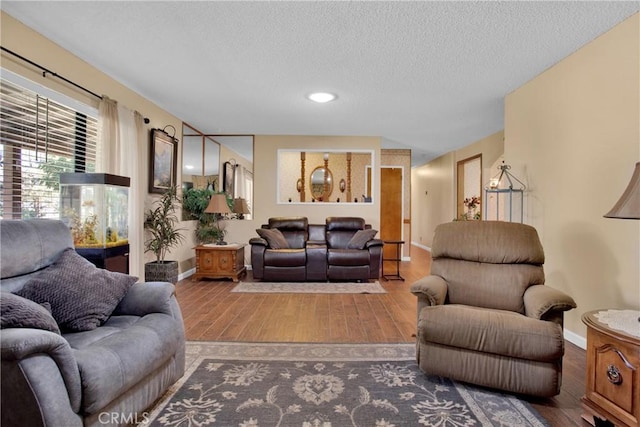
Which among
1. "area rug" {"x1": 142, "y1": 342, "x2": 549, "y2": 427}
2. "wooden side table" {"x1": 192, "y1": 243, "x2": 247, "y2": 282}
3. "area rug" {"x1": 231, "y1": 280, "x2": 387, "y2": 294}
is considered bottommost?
"area rug" {"x1": 142, "y1": 342, "x2": 549, "y2": 427}

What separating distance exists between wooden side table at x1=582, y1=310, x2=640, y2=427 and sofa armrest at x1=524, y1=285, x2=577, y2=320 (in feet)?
0.45

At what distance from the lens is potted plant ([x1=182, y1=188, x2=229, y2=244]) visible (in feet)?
17.6

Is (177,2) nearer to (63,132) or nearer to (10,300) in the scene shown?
(63,132)

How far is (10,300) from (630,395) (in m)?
2.79

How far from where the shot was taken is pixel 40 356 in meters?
1.25

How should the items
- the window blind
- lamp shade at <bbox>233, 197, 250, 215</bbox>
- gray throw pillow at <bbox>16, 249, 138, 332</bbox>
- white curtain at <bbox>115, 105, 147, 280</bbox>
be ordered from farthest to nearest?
lamp shade at <bbox>233, 197, 250, 215</bbox> < white curtain at <bbox>115, 105, 147, 280</bbox> < the window blind < gray throw pillow at <bbox>16, 249, 138, 332</bbox>

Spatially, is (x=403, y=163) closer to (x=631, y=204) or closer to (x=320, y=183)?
(x=320, y=183)

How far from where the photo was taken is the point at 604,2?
2.16m

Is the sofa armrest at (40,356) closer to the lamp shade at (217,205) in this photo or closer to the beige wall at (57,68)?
the beige wall at (57,68)

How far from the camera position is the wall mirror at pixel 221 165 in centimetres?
566

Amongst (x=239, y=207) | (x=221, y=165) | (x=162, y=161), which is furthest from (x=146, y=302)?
(x=221, y=165)

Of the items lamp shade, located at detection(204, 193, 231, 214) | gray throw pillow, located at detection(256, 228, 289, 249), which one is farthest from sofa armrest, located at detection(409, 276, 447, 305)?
lamp shade, located at detection(204, 193, 231, 214)

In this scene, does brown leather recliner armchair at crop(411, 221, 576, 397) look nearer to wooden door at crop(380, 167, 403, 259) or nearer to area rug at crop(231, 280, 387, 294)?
area rug at crop(231, 280, 387, 294)

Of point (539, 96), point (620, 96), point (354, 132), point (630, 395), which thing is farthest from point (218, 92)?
point (630, 395)
